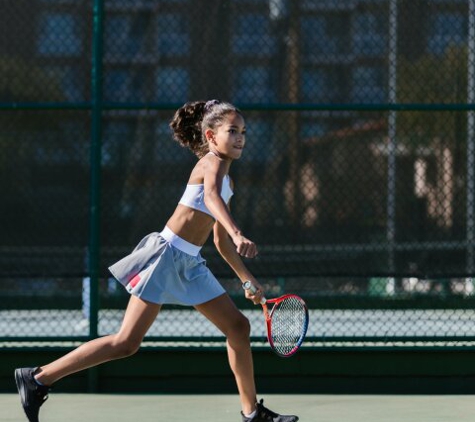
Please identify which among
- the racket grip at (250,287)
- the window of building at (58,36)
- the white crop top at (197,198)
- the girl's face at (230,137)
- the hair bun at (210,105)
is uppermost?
the window of building at (58,36)

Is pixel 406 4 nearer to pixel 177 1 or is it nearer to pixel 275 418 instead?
pixel 177 1

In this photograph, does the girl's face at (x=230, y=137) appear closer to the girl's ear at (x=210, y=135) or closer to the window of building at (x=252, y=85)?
the girl's ear at (x=210, y=135)

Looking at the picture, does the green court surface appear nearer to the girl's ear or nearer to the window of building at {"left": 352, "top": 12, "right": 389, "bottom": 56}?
the girl's ear

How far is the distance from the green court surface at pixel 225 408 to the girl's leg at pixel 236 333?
0.69 m

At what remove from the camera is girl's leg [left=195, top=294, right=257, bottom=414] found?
5270 mm

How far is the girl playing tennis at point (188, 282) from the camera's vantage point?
524cm

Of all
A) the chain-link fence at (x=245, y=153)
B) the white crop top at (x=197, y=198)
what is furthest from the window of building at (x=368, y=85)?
the white crop top at (x=197, y=198)

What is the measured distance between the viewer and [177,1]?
7.78m

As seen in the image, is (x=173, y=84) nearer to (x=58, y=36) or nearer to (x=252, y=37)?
(x=252, y=37)

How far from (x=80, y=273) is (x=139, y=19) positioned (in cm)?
171

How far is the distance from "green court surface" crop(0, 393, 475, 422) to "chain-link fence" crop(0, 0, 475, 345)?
41 centimetres

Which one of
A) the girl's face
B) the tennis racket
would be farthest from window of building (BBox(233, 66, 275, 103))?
the tennis racket

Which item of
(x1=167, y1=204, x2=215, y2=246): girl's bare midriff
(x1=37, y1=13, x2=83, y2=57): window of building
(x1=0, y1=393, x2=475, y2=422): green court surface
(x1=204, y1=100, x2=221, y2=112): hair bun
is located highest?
(x1=37, y1=13, x2=83, y2=57): window of building

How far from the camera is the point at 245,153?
7.98 meters
